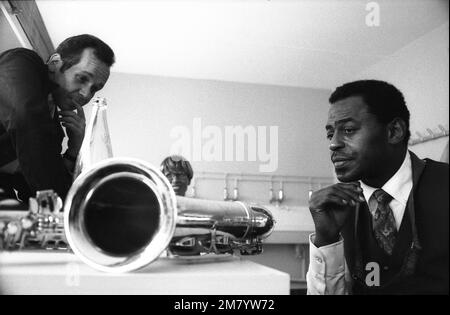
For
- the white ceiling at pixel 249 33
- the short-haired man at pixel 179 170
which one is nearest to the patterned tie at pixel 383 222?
the white ceiling at pixel 249 33

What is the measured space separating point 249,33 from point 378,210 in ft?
1.68

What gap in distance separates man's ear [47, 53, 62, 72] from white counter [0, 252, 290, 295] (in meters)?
0.42

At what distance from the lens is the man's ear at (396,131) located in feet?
2.48

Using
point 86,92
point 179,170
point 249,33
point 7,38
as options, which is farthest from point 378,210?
point 7,38

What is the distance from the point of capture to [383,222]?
2.45 ft

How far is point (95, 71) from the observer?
2.66ft

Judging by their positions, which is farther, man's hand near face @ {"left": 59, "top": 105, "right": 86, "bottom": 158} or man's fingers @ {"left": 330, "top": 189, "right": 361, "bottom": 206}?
man's hand near face @ {"left": 59, "top": 105, "right": 86, "bottom": 158}

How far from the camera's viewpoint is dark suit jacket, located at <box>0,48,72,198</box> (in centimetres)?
74

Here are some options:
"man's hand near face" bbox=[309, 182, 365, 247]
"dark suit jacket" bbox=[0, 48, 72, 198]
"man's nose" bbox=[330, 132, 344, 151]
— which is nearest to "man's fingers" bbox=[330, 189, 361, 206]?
"man's hand near face" bbox=[309, 182, 365, 247]

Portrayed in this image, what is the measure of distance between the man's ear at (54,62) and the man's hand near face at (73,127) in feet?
0.28

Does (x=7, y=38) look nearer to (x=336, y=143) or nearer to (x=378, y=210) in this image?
(x=336, y=143)

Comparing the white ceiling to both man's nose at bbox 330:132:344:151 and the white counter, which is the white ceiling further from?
the white counter

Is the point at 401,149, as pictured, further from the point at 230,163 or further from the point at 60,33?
the point at 60,33
